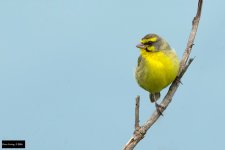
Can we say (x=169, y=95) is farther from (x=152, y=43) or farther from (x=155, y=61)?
(x=152, y=43)

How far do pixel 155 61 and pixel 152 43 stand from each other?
0.25 m

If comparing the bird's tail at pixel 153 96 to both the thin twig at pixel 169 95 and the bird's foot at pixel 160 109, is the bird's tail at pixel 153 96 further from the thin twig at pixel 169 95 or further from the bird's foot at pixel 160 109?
the bird's foot at pixel 160 109

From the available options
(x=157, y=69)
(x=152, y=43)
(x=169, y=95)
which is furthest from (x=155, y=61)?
(x=169, y=95)

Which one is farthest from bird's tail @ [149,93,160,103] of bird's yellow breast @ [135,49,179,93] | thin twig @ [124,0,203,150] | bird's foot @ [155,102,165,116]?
Result: bird's foot @ [155,102,165,116]

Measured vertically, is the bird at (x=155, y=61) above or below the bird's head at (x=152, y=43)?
below

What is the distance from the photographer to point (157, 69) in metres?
6.61

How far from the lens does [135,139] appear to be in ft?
18.3

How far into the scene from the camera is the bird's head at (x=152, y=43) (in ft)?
21.8

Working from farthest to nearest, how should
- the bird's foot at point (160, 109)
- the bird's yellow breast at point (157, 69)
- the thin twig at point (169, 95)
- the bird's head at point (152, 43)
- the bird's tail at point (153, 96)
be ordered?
the bird's tail at point (153, 96) < the bird's head at point (152, 43) < the bird's yellow breast at point (157, 69) < the bird's foot at point (160, 109) < the thin twig at point (169, 95)

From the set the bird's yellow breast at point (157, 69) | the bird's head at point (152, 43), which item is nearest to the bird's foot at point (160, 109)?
the bird's yellow breast at point (157, 69)

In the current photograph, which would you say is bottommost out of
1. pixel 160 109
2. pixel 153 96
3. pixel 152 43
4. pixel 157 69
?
pixel 153 96

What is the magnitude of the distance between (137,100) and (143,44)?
4.65 feet

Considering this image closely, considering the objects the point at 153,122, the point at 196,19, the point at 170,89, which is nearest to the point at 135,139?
the point at 153,122

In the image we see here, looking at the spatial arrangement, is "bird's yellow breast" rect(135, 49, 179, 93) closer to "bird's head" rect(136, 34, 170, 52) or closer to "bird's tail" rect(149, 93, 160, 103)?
"bird's head" rect(136, 34, 170, 52)
